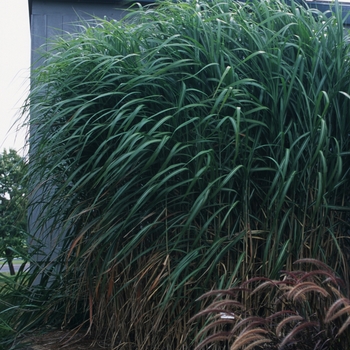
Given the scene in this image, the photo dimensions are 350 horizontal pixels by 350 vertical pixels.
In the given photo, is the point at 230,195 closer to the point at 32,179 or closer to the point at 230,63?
the point at 230,63

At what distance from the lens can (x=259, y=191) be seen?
3.17 meters

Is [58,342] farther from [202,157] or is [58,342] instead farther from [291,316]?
[291,316]

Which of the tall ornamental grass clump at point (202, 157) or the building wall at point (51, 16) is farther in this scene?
the building wall at point (51, 16)

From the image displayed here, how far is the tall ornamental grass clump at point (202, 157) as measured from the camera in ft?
9.81

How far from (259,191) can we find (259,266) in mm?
426

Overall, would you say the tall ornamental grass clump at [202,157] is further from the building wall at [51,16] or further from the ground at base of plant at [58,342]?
the building wall at [51,16]

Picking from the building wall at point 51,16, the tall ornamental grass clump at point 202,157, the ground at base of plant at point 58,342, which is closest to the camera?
the tall ornamental grass clump at point 202,157

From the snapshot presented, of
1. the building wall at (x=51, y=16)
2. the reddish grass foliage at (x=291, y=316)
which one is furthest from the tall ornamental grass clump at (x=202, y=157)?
the building wall at (x=51, y=16)

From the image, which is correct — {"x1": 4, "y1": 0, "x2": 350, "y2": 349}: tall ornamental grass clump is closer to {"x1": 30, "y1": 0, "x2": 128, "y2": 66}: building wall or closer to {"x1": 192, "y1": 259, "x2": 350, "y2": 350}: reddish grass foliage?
{"x1": 192, "y1": 259, "x2": 350, "y2": 350}: reddish grass foliage

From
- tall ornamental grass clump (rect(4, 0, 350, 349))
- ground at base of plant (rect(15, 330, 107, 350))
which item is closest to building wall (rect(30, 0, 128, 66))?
tall ornamental grass clump (rect(4, 0, 350, 349))

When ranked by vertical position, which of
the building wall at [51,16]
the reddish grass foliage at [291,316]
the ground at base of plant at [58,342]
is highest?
the building wall at [51,16]

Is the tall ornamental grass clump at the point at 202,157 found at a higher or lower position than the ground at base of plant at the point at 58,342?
higher

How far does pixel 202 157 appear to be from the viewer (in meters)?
3.03

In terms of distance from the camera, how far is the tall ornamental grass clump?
299 centimetres
